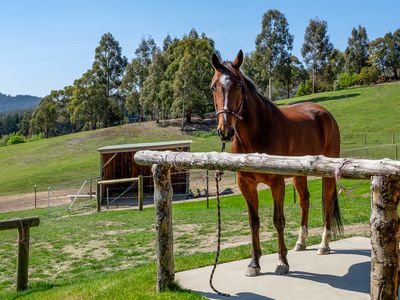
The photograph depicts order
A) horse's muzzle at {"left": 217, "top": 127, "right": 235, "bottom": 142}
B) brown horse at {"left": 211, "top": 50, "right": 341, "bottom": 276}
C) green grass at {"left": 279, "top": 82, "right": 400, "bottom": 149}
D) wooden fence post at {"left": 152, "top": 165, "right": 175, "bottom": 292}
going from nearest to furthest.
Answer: horse's muzzle at {"left": 217, "top": 127, "right": 235, "bottom": 142}
brown horse at {"left": 211, "top": 50, "right": 341, "bottom": 276}
wooden fence post at {"left": 152, "top": 165, "right": 175, "bottom": 292}
green grass at {"left": 279, "top": 82, "right": 400, "bottom": 149}

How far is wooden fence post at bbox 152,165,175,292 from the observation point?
515cm

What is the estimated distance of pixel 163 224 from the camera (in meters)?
5.18

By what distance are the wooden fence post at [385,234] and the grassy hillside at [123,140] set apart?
31521mm

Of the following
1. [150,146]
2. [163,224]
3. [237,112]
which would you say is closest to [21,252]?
[163,224]

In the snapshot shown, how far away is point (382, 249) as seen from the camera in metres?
3.16

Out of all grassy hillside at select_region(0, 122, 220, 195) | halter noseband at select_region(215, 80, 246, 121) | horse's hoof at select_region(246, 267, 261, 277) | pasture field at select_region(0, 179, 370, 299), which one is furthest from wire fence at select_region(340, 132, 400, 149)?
halter noseband at select_region(215, 80, 246, 121)

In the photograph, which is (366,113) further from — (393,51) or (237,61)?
(237,61)

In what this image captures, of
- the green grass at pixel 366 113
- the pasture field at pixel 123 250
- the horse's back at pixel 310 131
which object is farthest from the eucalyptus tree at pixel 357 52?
the horse's back at pixel 310 131

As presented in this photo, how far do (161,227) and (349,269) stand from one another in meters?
2.50

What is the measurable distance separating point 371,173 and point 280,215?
2.38 m

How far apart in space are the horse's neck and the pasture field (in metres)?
1.89

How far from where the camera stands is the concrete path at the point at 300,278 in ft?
15.9

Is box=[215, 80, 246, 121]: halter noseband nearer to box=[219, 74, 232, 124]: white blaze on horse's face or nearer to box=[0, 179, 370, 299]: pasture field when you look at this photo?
box=[219, 74, 232, 124]: white blaze on horse's face

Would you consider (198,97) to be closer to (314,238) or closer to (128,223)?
(128,223)
